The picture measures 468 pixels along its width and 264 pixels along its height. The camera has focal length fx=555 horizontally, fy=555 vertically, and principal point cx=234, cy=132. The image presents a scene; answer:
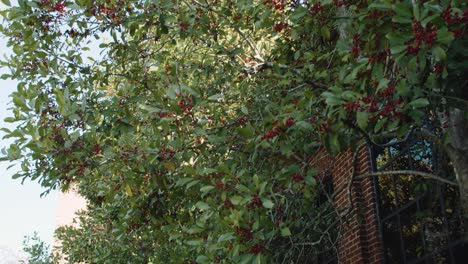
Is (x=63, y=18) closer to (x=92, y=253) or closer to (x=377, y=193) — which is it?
(x=377, y=193)

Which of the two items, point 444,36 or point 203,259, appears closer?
point 444,36

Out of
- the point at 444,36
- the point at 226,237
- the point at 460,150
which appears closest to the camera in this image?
the point at 444,36

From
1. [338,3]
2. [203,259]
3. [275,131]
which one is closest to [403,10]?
[338,3]

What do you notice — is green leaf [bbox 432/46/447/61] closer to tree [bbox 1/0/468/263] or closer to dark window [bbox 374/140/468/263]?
tree [bbox 1/0/468/263]

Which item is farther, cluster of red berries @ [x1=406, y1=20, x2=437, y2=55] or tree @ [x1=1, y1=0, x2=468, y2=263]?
tree @ [x1=1, y1=0, x2=468, y2=263]

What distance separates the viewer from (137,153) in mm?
6434

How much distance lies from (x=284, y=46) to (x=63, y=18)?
3600mm

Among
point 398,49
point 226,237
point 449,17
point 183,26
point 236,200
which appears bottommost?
point 226,237

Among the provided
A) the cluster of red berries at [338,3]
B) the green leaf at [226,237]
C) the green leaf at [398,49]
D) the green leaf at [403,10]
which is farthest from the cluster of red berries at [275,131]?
the green leaf at [403,10]

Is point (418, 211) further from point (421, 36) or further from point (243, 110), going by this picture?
point (421, 36)

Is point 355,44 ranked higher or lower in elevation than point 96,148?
higher

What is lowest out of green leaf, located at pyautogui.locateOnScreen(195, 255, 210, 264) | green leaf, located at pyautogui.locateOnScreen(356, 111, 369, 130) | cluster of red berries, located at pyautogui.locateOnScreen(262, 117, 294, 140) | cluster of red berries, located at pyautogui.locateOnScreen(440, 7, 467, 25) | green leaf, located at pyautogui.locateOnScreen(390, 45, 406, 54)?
green leaf, located at pyautogui.locateOnScreen(195, 255, 210, 264)

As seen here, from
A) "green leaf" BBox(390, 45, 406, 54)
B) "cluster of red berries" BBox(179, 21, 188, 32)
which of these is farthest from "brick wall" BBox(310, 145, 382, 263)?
"green leaf" BBox(390, 45, 406, 54)

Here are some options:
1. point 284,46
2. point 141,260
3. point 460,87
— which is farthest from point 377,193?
point 141,260
